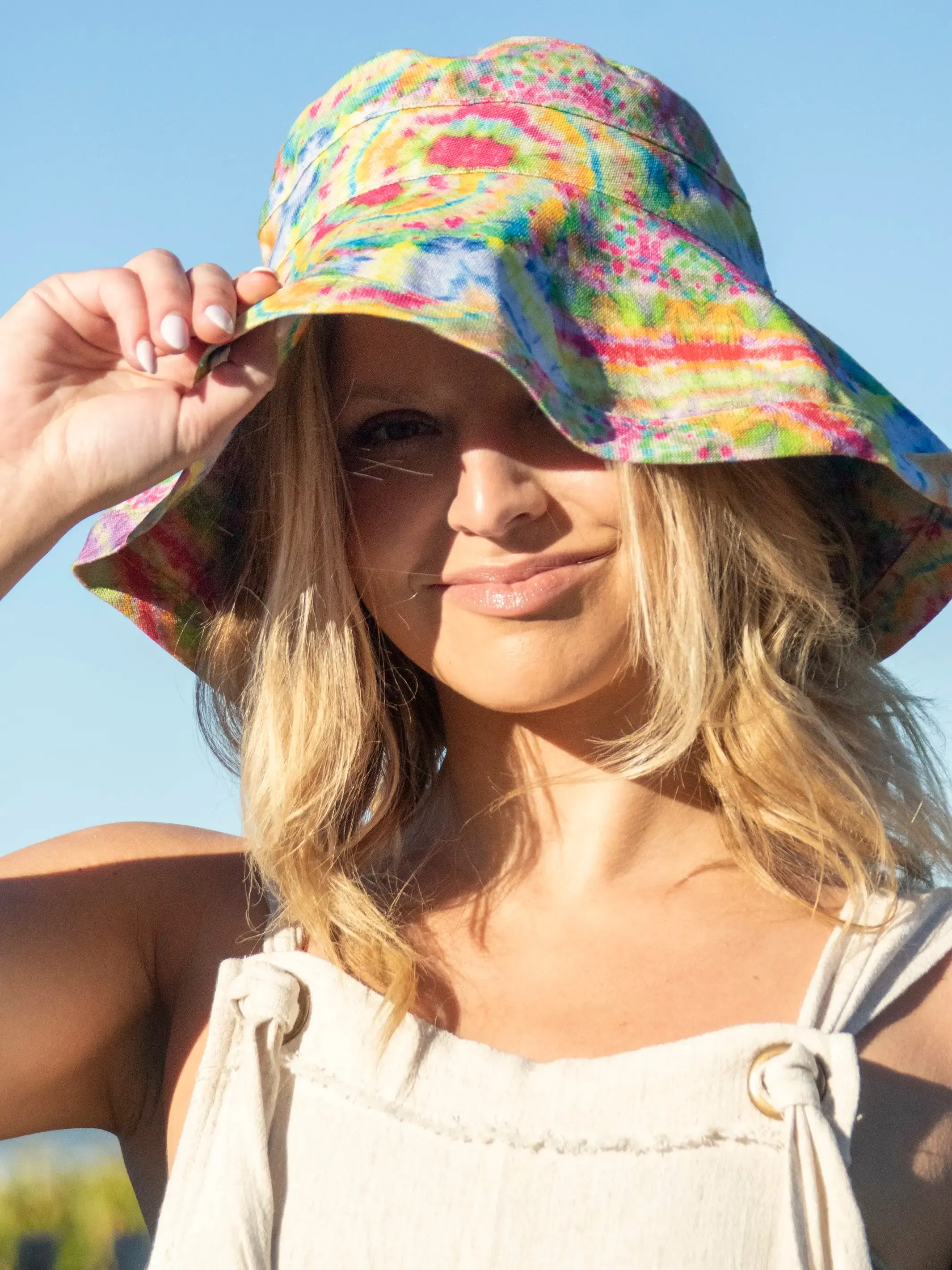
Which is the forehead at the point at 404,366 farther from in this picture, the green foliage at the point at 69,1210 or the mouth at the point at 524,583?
the green foliage at the point at 69,1210

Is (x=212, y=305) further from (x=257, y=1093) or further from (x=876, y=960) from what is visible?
(x=876, y=960)

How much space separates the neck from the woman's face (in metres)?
0.19

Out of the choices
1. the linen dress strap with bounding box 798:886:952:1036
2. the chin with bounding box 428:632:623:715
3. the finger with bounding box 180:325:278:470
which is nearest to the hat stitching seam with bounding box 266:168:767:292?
the finger with bounding box 180:325:278:470

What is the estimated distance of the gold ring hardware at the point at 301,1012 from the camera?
206 cm

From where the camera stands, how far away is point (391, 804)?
2572mm

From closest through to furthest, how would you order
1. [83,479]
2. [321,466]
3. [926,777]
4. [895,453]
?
[83,479] < [895,453] < [321,466] < [926,777]

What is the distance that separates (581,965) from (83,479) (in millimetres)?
1055

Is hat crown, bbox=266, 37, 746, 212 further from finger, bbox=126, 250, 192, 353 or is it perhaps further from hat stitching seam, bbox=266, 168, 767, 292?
finger, bbox=126, 250, 192, 353

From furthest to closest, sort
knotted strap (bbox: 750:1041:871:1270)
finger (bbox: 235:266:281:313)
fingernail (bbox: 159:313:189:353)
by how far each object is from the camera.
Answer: finger (bbox: 235:266:281:313)
fingernail (bbox: 159:313:189:353)
knotted strap (bbox: 750:1041:871:1270)

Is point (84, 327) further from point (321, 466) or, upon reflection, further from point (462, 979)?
point (462, 979)

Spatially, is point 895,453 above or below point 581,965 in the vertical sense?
above

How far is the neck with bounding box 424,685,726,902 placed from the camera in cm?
238

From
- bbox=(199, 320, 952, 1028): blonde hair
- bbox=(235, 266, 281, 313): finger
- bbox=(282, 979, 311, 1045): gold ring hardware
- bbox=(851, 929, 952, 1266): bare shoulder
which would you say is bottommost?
bbox=(851, 929, 952, 1266): bare shoulder

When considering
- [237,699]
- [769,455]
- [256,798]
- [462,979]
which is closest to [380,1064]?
[462,979]
